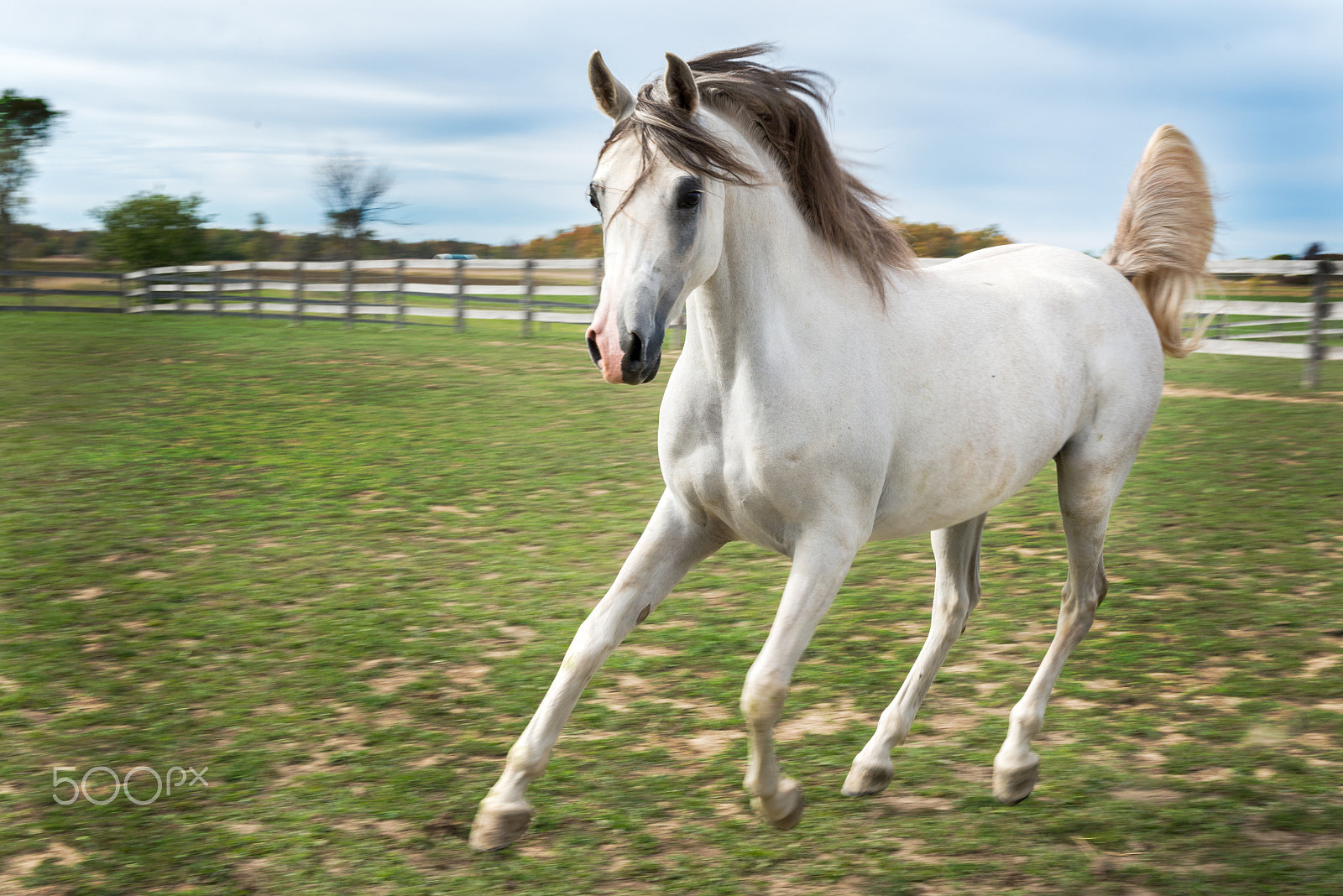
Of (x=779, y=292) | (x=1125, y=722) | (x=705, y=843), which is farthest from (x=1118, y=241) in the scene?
(x=705, y=843)

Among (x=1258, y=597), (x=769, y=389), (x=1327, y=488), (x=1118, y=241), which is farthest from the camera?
(x=1327, y=488)

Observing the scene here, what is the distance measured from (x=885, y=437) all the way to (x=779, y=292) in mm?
475

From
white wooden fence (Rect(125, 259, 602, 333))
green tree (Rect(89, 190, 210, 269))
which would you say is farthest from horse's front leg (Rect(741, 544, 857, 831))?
green tree (Rect(89, 190, 210, 269))

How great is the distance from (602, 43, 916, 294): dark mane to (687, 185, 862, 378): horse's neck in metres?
0.10

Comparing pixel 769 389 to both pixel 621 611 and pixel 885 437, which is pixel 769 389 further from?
pixel 621 611

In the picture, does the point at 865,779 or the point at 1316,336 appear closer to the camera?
the point at 865,779

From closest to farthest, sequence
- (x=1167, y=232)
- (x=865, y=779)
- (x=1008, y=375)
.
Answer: (x=1008, y=375) < (x=865, y=779) < (x=1167, y=232)

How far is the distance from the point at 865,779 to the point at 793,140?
1.91 m

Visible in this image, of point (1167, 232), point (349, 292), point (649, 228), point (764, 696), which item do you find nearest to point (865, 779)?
point (764, 696)

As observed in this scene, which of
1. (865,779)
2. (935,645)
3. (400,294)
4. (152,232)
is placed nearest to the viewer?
(865,779)

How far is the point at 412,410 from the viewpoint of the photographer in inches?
400

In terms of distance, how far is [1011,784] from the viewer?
3078 mm

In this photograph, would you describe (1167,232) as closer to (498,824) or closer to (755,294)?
(755,294)

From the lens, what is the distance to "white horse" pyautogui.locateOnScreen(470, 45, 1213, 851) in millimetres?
2287
